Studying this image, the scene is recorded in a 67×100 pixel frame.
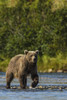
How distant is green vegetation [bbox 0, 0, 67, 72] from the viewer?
4306 cm

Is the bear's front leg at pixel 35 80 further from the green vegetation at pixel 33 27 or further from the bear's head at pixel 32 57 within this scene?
the green vegetation at pixel 33 27

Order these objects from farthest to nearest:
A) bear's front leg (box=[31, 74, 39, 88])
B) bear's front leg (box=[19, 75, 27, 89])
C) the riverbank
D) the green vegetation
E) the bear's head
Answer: the green vegetation, the riverbank, bear's front leg (box=[31, 74, 39, 88]), bear's front leg (box=[19, 75, 27, 89]), the bear's head

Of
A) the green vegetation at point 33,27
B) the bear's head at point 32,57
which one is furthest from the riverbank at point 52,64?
the bear's head at point 32,57

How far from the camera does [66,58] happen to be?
40094 mm

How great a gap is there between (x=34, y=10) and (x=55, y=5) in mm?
2439

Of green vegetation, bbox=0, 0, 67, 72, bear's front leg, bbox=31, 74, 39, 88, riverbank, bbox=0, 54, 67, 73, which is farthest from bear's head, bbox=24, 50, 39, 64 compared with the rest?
green vegetation, bbox=0, 0, 67, 72

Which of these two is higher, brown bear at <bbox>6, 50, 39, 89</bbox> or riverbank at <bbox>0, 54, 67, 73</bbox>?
brown bear at <bbox>6, 50, 39, 89</bbox>

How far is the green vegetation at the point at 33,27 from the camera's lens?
4306 centimetres

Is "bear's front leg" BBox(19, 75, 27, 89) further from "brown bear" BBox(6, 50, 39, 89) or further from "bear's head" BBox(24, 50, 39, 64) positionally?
"bear's head" BBox(24, 50, 39, 64)

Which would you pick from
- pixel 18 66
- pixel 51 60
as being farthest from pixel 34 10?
pixel 18 66

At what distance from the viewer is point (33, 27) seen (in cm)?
4475

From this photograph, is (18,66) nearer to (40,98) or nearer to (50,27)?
(40,98)

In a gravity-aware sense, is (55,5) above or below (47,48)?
above

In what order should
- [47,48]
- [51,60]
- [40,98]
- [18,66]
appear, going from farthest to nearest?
1. [47,48]
2. [51,60]
3. [18,66]
4. [40,98]
